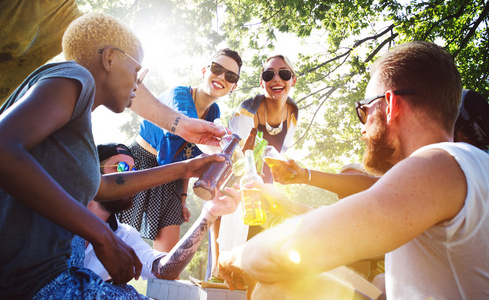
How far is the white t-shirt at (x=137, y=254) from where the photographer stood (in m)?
2.90

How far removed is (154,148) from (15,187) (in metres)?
3.29

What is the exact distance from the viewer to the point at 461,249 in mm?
1153

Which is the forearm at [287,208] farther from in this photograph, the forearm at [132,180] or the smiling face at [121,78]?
the smiling face at [121,78]

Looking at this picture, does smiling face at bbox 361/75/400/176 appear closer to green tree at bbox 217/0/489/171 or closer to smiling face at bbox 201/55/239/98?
smiling face at bbox 201/55/239/98

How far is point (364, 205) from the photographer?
1018 millimetres

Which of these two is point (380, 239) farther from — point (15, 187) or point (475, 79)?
point (475, 79)

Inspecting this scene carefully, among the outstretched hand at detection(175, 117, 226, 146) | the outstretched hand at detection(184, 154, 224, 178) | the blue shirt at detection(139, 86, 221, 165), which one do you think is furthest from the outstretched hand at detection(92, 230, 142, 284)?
the blue shirt at detection(139, 86, 221, 165)

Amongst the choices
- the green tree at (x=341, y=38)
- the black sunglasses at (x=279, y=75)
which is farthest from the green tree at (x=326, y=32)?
the black sunglasses at (x=279, y=75)

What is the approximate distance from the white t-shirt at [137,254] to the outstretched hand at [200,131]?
1.25 metres

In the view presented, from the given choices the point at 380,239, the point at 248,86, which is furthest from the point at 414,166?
the point at 248,86

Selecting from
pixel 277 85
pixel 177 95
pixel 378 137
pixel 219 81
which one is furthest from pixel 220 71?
pixel 378 137

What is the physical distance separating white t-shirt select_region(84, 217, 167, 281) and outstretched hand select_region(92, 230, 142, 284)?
5.35ft

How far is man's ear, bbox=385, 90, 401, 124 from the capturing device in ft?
5.68

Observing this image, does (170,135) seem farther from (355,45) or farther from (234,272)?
(355,45)
